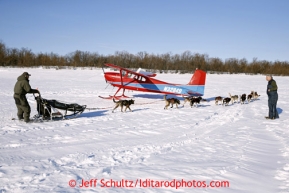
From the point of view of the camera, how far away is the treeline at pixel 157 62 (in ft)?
228

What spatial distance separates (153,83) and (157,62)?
60899mm

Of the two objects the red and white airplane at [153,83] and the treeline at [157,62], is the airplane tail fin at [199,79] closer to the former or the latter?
the red and white airplane at [153,83]

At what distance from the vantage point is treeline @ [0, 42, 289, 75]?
6943 cm

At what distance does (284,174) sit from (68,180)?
145 inches

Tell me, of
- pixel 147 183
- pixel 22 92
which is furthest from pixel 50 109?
pixel 147 183

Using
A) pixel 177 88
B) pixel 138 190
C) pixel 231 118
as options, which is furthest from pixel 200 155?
pixel 177 88

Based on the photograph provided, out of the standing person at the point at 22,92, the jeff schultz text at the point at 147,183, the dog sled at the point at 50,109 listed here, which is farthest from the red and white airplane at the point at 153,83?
the jeff schultz text at the point at 147,183

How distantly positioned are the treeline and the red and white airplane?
5260 cm

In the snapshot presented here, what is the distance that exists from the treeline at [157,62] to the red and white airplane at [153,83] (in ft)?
173

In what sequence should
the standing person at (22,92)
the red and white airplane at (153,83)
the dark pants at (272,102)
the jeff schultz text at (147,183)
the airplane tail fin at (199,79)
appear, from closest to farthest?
the jeff schultz text at (147,183) → the standing person at (22,92) → the dark pants at (272,102) → the red and white airplane at (153,83) → the airplane tail fin at (199,79)

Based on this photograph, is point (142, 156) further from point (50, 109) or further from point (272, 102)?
point (272, 102)

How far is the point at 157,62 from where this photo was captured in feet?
244

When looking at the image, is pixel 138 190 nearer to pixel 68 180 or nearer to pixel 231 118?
pixel 68 180

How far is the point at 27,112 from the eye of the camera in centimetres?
738
